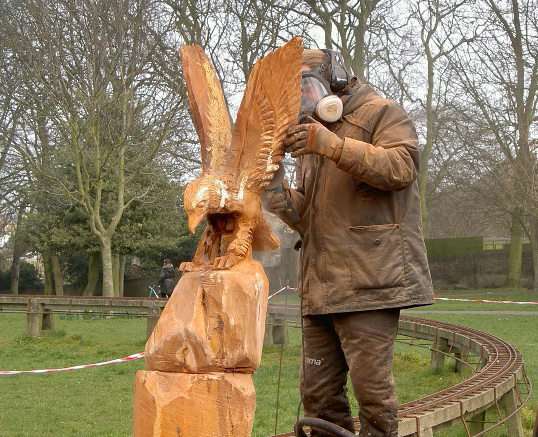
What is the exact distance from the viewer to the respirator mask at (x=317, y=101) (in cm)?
295

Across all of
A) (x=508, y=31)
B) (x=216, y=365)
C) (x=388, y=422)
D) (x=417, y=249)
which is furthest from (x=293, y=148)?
(x=508, y=31)

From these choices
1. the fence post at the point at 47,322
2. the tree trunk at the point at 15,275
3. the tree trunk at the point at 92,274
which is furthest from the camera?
the tree trunk at the point at 15,275

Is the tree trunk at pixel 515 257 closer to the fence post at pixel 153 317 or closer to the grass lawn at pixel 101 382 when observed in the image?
the grass lawn at pixel 101 382

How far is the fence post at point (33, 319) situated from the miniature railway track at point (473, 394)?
7.62m

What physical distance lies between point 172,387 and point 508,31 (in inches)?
908

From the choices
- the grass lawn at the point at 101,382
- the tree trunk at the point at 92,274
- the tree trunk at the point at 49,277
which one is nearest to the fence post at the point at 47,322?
the grass lawn at the point at 101,382

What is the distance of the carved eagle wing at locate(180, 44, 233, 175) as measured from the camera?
277 cm

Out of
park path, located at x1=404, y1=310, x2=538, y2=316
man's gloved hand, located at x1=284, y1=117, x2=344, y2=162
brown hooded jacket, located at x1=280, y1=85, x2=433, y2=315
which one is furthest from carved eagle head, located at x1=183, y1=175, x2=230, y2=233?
park path, located at x1=404, y1=310, x2=538, y2=316

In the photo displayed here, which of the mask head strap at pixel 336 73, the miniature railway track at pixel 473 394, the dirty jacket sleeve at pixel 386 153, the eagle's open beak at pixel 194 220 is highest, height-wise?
the mask head strap at pixel 336 73

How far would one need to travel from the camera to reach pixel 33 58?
17281 mm

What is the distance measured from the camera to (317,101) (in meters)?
2.98

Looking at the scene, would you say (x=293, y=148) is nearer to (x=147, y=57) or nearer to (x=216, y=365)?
(x=216, y=365)

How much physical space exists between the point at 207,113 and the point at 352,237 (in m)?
0.74

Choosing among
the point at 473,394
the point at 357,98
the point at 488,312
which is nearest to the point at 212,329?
the point at 357,98
